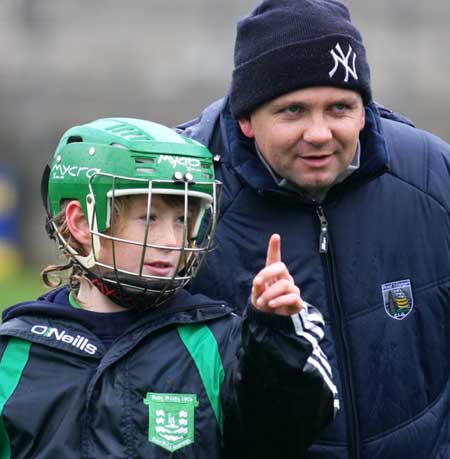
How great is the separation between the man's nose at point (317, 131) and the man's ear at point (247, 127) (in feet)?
0.92

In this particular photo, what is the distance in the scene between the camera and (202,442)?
11.8 ft

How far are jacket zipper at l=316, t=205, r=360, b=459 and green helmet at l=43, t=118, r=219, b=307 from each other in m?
0.37

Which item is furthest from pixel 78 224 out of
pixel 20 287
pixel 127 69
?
pixel 127 69

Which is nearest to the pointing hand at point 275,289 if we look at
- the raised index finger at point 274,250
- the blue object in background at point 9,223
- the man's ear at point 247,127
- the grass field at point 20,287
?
the raised index finger at point 274,250

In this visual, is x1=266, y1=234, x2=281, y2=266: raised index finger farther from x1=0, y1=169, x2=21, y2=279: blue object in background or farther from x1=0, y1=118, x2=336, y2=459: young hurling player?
x1=0, y1=169, x2=21, y2=279: blue object in background

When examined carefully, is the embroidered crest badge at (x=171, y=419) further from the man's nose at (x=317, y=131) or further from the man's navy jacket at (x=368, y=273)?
the man's nose at (x=317, y=131)

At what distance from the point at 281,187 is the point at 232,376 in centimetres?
73

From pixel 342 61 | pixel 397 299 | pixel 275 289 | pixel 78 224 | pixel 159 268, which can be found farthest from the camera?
pixel 397 299

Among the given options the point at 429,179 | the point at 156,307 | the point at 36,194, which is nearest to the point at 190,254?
the point at 156,307

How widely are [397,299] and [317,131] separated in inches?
22.8

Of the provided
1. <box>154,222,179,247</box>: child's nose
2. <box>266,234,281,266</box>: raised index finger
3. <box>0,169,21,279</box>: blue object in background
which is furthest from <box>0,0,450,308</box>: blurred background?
<box>266,234,281,266</box>: raised index finger

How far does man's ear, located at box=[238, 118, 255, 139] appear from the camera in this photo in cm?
420

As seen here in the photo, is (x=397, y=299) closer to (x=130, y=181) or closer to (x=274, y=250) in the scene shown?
(x=274, y=250)

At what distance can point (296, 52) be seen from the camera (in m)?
4.03
